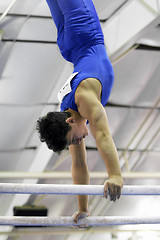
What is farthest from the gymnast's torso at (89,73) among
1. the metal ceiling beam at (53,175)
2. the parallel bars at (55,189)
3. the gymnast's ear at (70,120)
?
the metal ceiling beam at (53,175)

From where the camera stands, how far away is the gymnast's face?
3.18 m

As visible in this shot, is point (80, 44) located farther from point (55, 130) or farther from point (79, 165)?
point (79, 165)

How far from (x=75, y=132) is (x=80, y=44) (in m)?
0.78

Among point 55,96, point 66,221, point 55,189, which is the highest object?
point 55,189

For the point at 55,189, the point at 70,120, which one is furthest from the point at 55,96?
the point at 55,189

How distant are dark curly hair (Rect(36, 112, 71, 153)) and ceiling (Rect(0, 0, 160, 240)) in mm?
4335

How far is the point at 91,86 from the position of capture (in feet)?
10.5

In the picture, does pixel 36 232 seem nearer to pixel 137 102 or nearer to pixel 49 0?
pixel 137 102

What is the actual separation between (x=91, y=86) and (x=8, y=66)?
5.14m

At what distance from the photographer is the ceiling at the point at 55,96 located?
7.29 meters

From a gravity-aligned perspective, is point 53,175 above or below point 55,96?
below

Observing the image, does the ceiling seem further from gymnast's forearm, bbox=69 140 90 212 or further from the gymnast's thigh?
gymnast's forearm, bbox=69 140 90 212

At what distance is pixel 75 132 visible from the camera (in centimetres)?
321

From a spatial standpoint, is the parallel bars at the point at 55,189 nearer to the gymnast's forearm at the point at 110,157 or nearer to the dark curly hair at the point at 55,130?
the gymnast's forearm at the point at 110,157
